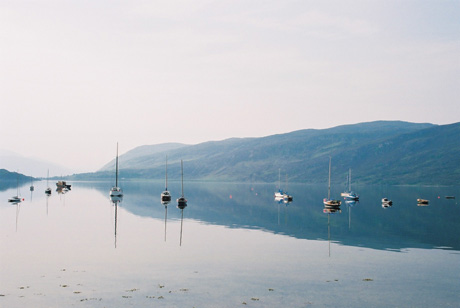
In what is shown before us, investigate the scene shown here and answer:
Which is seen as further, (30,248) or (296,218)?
(296,218)

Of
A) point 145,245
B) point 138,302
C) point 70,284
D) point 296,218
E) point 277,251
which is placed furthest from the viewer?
point 296,218

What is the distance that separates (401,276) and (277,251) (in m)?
17.3

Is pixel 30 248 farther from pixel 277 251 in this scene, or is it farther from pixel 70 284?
pixel 277 251

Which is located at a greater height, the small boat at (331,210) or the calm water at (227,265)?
the small boat at (331,210)

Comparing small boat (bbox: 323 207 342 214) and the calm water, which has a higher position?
small boat (bbox: 323 207 342 214)

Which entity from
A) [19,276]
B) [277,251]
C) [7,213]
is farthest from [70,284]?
[7,213]

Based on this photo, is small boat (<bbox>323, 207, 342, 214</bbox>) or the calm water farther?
small boat (<bbox>323, 207, 342, 214</bbox>)

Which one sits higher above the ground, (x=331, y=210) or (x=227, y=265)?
(x=331, y=210)

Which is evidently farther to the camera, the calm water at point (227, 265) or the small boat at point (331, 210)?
the small boat at point (331, 210)

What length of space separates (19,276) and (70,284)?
6.09m

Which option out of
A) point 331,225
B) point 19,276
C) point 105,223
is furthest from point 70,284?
point 331,225

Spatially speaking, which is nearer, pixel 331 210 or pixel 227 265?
pixel 227 265

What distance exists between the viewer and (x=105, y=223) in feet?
292

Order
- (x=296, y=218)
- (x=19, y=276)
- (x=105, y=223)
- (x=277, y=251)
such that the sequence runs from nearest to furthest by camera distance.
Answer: (x=19, y=276), (x=277, y=251), (x=105, y=223), (x=296, y=218)
